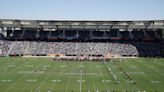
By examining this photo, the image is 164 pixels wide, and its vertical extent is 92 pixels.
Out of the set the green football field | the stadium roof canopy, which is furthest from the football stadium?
the green football field

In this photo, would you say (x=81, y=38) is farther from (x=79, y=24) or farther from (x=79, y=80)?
(x=79, y=80)

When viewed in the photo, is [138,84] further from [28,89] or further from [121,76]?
[28,89]

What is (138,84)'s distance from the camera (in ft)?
131

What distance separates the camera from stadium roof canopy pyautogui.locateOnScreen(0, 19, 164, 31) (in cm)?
8275

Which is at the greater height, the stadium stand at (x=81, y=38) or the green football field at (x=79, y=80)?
the stadium stand at (x=81, y=38)

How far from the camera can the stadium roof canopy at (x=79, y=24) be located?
82750 mm

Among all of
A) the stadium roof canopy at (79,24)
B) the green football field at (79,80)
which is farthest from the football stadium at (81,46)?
the green football field at (79,80)

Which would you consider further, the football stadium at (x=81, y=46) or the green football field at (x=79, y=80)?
the football stadium at (x=81, y=46)

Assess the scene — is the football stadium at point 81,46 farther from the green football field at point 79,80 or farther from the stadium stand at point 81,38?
the green football field at point 79,80

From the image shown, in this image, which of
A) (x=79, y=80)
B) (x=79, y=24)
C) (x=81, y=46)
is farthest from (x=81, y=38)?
(x=79, y=80)

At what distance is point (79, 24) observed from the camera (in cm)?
8494

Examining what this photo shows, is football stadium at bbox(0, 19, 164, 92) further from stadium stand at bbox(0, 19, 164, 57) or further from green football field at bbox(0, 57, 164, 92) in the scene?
green football field at bbox(0, 57, 164, 92)

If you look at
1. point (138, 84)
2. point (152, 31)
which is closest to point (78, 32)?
point (152, 31)

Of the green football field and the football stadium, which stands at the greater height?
the football stadium
